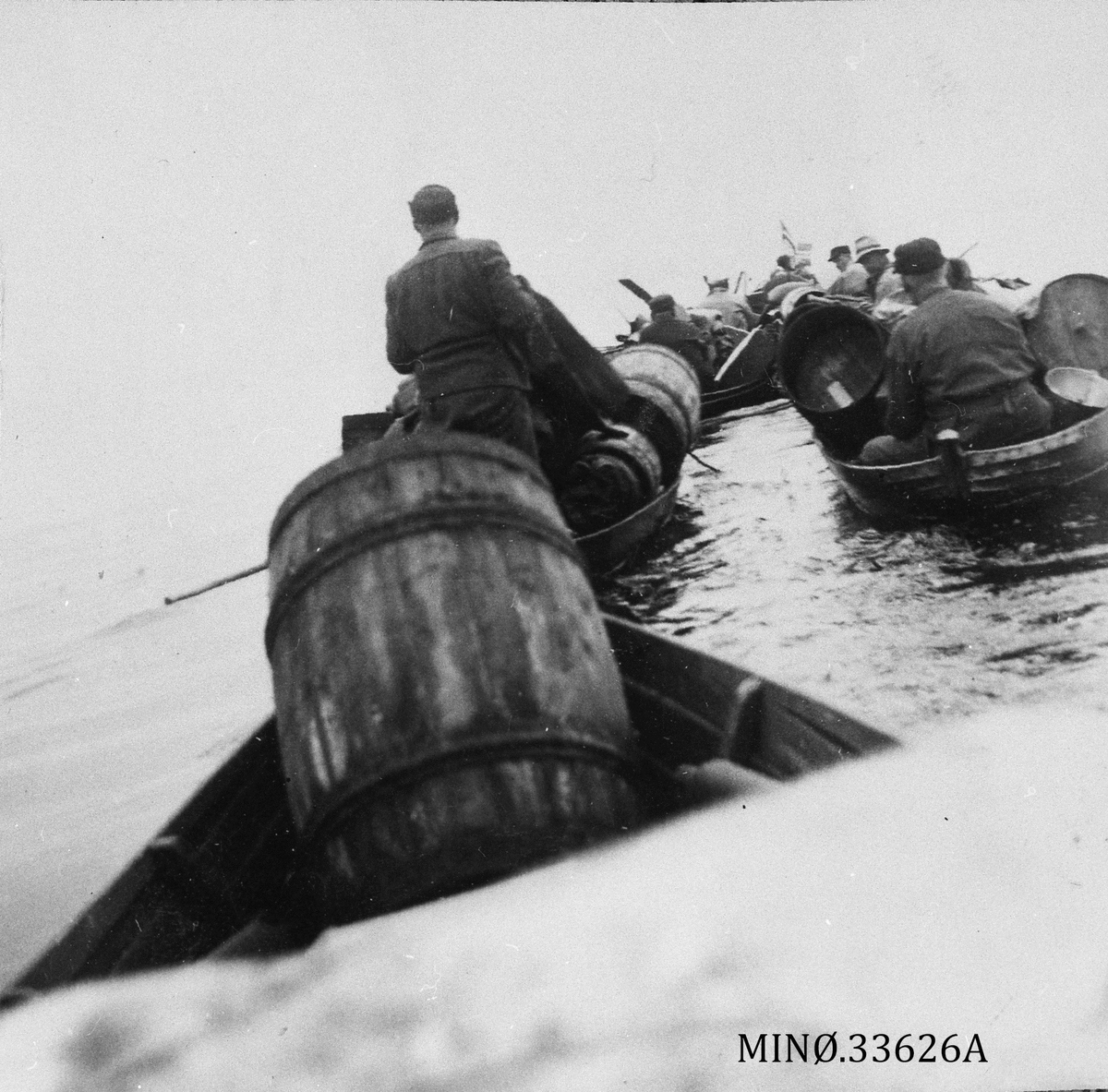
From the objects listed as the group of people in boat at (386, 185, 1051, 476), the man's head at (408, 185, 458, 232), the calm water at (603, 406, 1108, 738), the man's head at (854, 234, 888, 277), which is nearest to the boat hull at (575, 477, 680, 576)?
the calm water at (603, 406, 1108, 738)

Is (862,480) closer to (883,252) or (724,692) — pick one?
(724,692)

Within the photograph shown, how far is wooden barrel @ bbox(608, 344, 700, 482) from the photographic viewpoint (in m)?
8.39

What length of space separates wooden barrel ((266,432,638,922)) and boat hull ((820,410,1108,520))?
452cm

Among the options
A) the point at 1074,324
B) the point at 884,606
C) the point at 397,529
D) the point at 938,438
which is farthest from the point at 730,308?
the point at 397,529

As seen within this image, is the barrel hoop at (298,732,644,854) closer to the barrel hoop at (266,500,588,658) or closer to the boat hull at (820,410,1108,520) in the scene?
the barrel hoop at (266,500,588,658)

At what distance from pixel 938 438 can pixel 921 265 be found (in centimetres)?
134

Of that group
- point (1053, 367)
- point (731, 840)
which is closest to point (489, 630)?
point (731, 840)

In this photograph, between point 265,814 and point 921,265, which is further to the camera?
point 921,265

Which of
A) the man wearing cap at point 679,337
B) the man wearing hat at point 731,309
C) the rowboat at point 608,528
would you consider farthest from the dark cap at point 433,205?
the man wearing hat at point 731,309

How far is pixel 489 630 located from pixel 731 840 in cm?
87

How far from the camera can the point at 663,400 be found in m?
8.52

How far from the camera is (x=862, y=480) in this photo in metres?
7.11

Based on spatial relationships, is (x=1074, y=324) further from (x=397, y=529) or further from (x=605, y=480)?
(x=397, y=529)

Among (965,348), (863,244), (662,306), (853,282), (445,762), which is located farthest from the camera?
(863,244)
